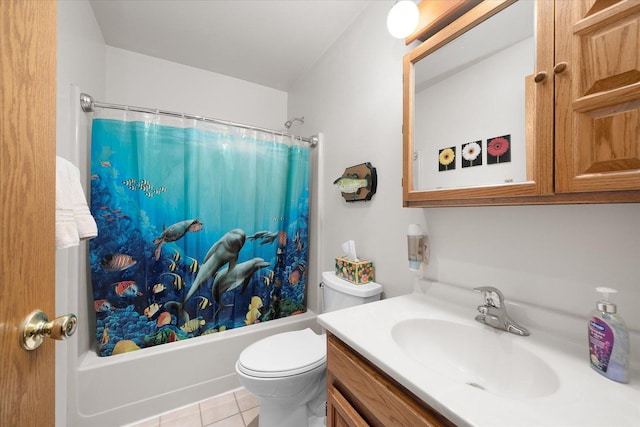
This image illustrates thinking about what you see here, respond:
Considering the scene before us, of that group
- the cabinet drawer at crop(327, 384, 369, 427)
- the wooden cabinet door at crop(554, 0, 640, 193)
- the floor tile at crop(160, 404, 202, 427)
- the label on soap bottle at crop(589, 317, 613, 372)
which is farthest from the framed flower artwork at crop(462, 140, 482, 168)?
the floor tile at crop(160, 404, 202, 427)

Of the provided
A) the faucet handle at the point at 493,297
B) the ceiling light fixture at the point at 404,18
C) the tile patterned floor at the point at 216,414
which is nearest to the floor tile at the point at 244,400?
the tile patterned floor at the point at 216,414

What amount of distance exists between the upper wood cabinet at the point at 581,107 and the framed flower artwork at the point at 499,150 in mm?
54

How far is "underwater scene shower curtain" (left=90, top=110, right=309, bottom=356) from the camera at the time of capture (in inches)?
53.7

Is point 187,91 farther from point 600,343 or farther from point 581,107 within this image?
point 600,343

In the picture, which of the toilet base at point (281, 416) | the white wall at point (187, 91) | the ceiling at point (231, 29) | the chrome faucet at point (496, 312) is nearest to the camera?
the chrome faucet at point (496, 312)

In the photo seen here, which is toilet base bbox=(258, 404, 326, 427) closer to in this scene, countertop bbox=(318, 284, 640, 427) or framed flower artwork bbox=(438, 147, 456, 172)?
countertop bbox=(318, 284, 640, 427)

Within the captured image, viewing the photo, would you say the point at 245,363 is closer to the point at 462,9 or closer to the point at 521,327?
the point at 521,327

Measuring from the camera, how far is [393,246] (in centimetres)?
126

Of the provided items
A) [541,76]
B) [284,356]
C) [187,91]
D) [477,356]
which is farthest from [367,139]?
[187,91]

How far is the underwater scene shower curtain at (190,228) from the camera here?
137 centimetres

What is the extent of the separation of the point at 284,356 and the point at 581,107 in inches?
53.7

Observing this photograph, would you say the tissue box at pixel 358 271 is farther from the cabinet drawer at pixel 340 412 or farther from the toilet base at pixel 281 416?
the toilet base at pixel 281 416

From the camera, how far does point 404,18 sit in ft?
3.34

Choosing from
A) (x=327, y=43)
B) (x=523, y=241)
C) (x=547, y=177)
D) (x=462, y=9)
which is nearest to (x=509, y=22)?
(x=462, y=9)
